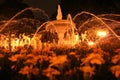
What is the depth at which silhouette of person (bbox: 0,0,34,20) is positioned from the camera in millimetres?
32575

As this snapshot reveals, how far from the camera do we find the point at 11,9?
111 ft

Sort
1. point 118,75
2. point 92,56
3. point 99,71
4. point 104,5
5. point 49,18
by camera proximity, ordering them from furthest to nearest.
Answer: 1. point 49,18
2. point 104,5
3. point 99,71
4. point 92,56
5. point 118,75

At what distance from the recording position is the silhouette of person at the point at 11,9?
32.6 metres

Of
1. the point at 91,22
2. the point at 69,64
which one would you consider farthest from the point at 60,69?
the point at 91,22

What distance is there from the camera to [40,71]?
16.6 feet

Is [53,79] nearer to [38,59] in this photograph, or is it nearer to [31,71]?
[31,71]

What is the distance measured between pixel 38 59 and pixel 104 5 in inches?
1074

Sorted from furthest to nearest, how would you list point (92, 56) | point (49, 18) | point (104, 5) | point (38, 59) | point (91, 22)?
point (49, 18) < point (104, 5) < point (91, 22) < point (38, 59) < point (92, 56)

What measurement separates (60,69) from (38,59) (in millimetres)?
487

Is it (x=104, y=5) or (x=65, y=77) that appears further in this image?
(x=104, y=5)

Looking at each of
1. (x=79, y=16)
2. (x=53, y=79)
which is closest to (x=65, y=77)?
(x=53, y=79)

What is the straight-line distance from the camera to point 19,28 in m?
30.6

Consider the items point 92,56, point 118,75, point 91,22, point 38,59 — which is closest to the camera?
point 118,75

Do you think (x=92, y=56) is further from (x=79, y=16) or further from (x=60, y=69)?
(x=79, y=16)
